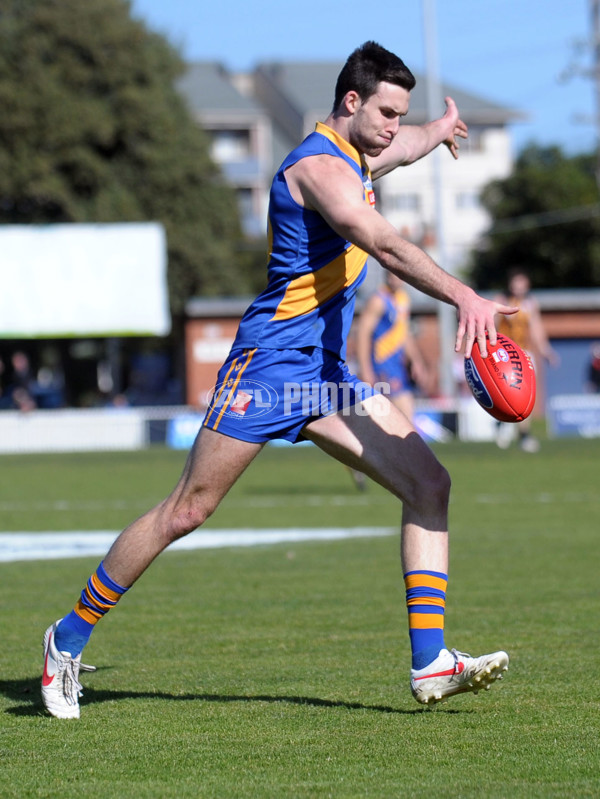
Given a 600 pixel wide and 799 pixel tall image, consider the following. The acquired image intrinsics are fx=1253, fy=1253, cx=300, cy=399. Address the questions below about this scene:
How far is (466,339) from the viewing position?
13.9ft

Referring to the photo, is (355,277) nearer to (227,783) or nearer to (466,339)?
(466,339)

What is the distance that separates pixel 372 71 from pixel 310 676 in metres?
2.45

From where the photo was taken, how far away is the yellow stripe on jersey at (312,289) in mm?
4637

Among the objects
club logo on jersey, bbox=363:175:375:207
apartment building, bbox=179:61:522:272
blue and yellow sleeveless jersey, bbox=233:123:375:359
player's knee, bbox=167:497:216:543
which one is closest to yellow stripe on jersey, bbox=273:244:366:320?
blue and yellow sleeveless jersey, bbox=233:123:375:359

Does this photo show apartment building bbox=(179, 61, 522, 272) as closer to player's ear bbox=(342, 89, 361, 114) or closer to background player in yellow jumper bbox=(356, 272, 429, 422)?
background player in yellow jumper bbox=(356, 272, 429, 422)

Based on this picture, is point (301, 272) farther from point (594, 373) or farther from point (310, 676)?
point (594, 373)

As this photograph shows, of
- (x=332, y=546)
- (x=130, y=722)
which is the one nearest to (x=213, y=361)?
(x=332, y=546)

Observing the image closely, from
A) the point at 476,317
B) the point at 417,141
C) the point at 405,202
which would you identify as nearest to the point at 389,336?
the point at 417,141

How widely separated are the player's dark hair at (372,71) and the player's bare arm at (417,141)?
500 millimetres

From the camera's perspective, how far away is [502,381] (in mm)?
4512

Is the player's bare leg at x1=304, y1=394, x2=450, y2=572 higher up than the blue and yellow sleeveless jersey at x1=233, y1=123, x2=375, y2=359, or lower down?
lower down

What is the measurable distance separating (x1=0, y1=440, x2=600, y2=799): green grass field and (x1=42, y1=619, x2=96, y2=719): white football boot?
3.6 inches

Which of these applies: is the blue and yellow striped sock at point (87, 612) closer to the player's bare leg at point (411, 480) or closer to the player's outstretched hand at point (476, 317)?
the player's bare leg at point (411, 480)

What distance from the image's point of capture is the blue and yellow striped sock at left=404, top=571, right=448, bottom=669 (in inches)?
177
